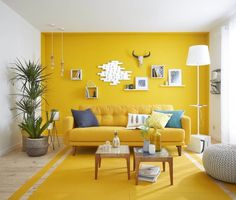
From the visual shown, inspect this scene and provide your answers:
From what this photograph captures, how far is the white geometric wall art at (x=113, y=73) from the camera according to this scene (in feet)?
18.9

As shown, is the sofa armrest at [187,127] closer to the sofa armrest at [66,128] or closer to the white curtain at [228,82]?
the white curtain at [228,82]

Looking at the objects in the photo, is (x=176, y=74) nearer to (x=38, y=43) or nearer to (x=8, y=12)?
(x=38, y=43)

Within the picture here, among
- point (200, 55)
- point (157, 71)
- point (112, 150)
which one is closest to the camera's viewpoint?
point (112, 150)

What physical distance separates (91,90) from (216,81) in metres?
2.96

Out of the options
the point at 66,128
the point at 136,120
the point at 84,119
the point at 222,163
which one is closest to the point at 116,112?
the point at 136,120

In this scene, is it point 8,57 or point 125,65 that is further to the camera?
point 125,65

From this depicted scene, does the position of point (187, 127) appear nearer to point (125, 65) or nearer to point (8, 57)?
point (125, 65)

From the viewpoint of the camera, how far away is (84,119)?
4.35 metres

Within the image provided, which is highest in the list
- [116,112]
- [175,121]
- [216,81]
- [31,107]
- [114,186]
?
[216,81]

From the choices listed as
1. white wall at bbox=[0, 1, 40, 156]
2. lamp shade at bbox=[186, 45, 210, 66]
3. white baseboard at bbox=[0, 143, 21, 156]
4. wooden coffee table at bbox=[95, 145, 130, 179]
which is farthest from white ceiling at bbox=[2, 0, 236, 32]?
white baseboard at bbox=[0, 143, 21, 156]

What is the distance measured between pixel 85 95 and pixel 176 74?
2356 millimetres

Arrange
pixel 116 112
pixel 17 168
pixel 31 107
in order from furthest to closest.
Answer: pixel 116 112, pixel 31 107, pixel 17 168

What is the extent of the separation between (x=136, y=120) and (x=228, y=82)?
195 cm

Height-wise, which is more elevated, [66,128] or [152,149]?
[66,128]
